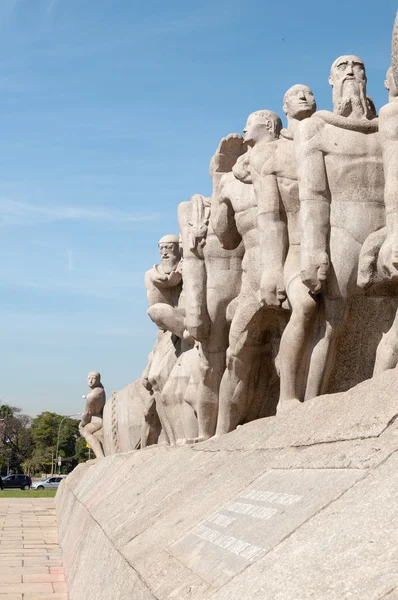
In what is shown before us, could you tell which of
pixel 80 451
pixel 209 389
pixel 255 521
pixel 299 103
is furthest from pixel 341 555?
pixel 80 451

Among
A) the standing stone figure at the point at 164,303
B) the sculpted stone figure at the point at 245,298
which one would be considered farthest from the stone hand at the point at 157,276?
the sculpted stone figure at the point at 245,298

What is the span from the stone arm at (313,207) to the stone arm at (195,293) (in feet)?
9.04

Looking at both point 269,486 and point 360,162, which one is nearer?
point 269,486

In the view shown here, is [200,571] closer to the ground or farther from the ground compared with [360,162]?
closer to the ground

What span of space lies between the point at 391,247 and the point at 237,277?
11.6 feet

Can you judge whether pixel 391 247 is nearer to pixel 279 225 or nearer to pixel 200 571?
pixel 279 225

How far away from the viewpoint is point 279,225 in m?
7.37

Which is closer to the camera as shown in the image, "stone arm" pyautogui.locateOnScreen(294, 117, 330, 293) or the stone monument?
the stone monument

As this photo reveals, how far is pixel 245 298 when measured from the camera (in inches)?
327

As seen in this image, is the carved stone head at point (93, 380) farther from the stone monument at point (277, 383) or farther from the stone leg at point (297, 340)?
the stone leg at point (297, 340)

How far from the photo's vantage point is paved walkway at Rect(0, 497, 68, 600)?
6496 millimetres

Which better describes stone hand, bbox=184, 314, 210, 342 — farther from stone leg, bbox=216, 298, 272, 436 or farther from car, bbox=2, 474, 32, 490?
car, bbox=2, 474, 32, 490

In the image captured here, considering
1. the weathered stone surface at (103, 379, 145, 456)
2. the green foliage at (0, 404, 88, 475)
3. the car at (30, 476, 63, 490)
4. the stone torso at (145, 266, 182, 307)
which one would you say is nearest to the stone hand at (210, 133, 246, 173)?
the stone torso at (145, 266, 182, 307)

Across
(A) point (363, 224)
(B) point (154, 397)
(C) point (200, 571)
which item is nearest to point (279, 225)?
(A) point (363, 224)
